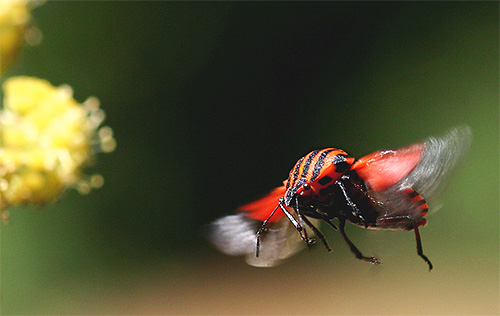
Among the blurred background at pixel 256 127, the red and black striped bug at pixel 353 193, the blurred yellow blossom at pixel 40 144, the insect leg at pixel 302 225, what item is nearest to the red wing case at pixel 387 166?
the red and black striped bug at pixel 353 193

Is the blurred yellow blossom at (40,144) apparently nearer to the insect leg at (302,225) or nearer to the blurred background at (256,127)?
the insect leg at (302,225)

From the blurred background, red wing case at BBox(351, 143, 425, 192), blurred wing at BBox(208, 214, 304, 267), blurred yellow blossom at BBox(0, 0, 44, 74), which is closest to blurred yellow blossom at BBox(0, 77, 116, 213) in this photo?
blurred yellow blossom at BBox(0, 0, 44, 74)

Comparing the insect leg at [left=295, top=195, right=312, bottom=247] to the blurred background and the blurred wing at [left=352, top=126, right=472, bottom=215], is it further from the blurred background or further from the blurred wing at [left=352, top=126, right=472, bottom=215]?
the blurred background

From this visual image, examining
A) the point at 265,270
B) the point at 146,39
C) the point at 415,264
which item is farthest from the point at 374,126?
the point at 146,39

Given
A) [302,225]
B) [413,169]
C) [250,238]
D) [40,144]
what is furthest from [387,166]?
[40,144]

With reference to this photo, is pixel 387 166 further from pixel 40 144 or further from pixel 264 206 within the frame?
pixel 40 144

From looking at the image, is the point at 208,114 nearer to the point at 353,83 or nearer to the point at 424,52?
the point at 353,83

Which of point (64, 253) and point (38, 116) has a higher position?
point (64, 253)
